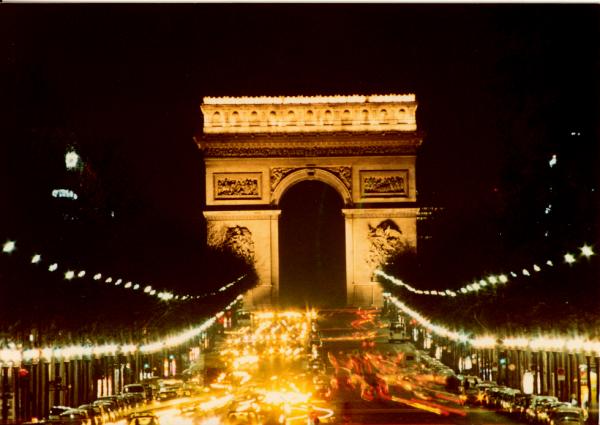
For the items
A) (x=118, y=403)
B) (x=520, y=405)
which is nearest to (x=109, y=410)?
(x=118, y=403)

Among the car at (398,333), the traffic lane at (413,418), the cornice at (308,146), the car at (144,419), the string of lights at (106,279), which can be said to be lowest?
the traffic lane at (413,418)

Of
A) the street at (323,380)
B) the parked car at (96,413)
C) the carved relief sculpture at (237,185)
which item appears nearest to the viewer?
the parked car at (96,413)

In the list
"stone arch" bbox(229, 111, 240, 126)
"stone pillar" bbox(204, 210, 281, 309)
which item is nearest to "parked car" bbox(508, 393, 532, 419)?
"stone pillar" bbox(204, 210, 281, 309)

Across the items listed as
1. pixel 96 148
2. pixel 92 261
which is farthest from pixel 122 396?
pixel 96 148

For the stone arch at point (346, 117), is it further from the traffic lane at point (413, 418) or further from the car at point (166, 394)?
the traffic lane at point (413, 418)

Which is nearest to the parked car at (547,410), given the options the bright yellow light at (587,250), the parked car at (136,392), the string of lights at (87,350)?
the bright yellow light at (587,250)

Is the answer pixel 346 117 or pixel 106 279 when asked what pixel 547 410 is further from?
pixel 346 117

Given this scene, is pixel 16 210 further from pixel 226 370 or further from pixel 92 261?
pixel 226 370
